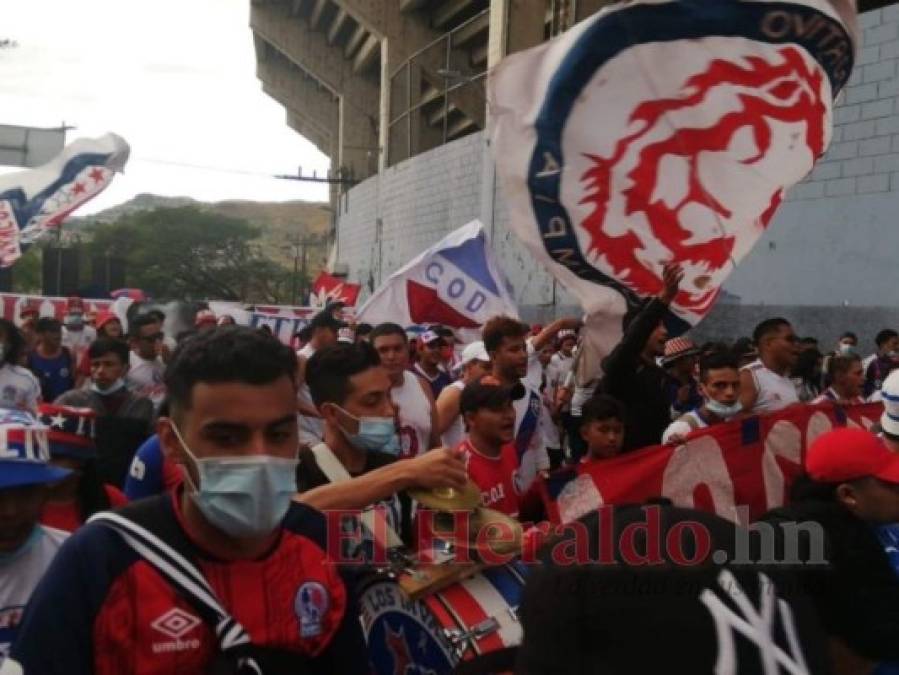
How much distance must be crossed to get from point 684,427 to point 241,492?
356 cm

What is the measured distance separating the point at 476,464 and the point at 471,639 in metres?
1.86

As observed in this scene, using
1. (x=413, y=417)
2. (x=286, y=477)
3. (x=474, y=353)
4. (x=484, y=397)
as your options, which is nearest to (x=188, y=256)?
(x=474, y=353)

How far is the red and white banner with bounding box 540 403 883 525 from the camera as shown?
14.7 feet

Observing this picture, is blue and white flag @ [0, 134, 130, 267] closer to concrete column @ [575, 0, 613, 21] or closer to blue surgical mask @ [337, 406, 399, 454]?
concrete column @ [575, 0, 613, 21]

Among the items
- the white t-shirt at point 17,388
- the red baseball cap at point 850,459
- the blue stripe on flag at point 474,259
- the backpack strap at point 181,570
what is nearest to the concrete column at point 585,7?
the blue stripe on flag at point 474,259

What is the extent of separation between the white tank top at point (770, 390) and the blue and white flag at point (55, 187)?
37.2 feet

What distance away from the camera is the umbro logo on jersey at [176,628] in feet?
6.03

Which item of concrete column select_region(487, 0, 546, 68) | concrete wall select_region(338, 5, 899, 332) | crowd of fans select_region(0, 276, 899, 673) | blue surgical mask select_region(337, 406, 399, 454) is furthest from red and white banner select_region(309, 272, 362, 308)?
blue surgical mask select_region(337, 406, 399, 454)

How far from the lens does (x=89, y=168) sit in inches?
632

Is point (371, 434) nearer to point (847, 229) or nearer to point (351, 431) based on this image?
point (351, 431)

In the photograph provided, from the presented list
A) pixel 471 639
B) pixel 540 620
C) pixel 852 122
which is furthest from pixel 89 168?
pixel 540 620

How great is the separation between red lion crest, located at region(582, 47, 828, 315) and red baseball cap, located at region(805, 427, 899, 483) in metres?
1.36

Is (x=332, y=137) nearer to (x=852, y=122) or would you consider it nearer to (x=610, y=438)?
(x=852, y=122)

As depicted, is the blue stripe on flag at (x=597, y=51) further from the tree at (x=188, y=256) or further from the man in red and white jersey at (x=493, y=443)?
the tree at (x=188, y=256)
